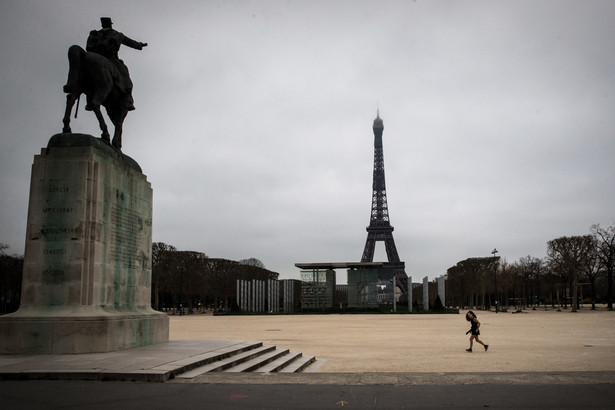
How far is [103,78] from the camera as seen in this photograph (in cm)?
1686

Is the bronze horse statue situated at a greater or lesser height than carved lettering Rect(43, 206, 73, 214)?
greater

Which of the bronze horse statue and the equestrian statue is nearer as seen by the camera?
the bronze horse statue

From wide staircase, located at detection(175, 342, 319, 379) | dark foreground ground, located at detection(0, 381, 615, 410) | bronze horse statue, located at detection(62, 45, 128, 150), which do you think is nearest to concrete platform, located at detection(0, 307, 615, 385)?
wide staircase, located at detection(175, 342, 319, 379)

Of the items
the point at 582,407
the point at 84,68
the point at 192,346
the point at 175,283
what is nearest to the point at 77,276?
the point at 192,346

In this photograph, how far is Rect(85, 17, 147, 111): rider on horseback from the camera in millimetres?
17828

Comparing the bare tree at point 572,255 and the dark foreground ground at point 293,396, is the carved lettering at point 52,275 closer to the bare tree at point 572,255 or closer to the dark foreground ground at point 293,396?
the dark foreground ground at point 293,396

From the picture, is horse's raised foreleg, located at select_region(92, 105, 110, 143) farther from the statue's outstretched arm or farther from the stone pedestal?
the statue's outstretched arm

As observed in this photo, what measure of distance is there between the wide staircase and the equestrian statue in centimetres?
801

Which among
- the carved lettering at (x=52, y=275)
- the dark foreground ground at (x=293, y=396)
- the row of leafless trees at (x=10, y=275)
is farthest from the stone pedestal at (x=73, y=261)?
the row of leafless trees at (x=10, y=275)

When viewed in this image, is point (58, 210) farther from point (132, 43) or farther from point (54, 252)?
point (132, 43)

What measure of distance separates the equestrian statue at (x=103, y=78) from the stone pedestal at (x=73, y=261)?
52.7 inches

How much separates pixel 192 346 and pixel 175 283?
63703mm

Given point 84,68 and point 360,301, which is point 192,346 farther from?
point 360,301

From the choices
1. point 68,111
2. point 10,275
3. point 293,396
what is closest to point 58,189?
point 68,111
